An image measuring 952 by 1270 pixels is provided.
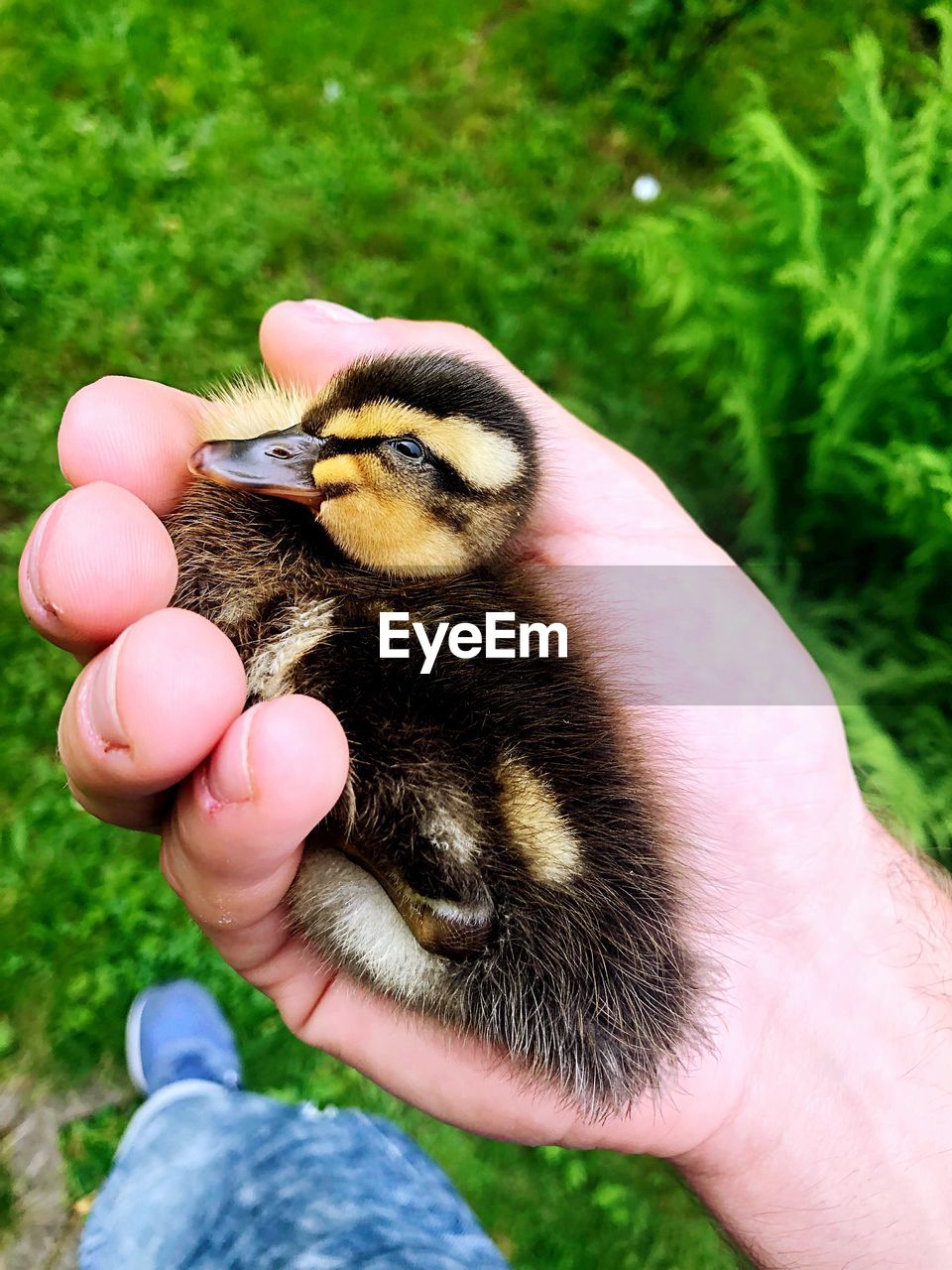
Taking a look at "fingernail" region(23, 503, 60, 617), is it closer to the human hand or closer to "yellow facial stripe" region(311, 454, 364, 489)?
the human hand

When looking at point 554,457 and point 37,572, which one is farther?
point 554,457

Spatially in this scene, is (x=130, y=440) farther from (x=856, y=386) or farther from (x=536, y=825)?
(x=856, y=386)

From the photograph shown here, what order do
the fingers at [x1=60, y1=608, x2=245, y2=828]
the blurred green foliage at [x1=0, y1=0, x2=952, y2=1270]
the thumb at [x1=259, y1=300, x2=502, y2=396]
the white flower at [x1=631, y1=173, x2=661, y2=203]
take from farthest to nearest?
1. the white flower at [x1=631, y1=173, x2=661, y2=203]
2. the blurred green foliage at [x1=0, y1=0, x2=952, y2=1270]
3. the thumb at [x1=259, y1=300, x2=502, y2=396]
4. the fingers at [x1=60, y1=608, x2=245, y2=828]

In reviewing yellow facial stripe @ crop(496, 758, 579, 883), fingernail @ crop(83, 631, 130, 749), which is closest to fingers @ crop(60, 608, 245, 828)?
fingernail @ crop(83, 631, 130, 749)

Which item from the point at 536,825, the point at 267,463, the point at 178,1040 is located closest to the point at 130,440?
the point at 267,463

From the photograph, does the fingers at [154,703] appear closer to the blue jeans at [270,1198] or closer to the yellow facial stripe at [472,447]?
the yellow facial stripe at [472,447]

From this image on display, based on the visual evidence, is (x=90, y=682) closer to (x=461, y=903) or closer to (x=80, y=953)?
(x=461, y=903)
